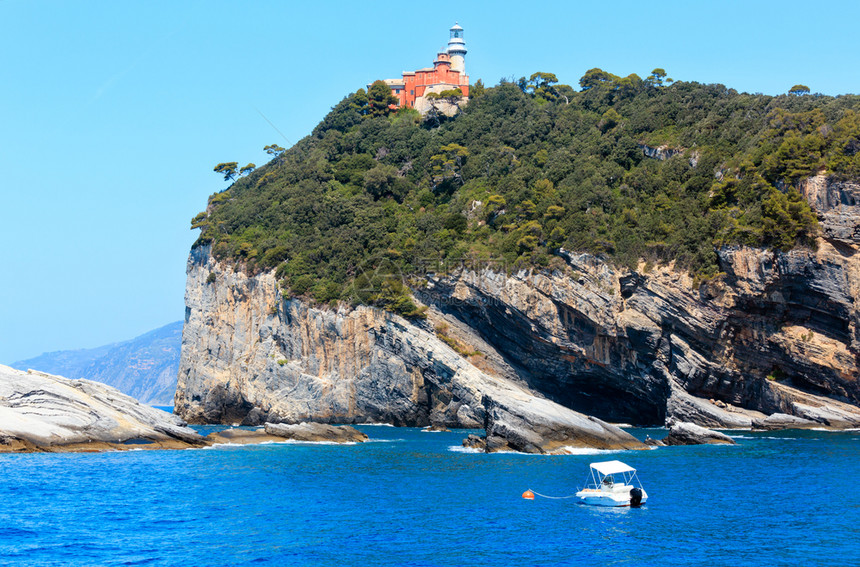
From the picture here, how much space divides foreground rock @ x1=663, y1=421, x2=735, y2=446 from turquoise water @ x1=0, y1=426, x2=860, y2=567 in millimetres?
2490

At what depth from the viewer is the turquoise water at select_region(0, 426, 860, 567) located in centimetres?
2247

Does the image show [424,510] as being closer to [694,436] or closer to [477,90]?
Result: [694,436]

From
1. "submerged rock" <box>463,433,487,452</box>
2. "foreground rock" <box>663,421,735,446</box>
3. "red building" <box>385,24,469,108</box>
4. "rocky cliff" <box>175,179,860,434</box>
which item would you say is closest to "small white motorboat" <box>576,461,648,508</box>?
"rocky cliff" <box>175,179,860,434</box>

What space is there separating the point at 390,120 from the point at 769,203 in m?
48.6

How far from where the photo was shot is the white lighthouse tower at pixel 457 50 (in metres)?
89.4

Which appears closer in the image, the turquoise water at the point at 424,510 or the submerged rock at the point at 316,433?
the turquoise water at the point at 424,510

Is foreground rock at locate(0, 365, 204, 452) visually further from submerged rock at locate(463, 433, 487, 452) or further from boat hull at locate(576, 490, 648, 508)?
boat hull at locate(576, 490, 648, 508)

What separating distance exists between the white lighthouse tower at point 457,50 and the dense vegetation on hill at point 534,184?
16.3 ft

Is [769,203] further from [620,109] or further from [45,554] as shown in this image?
[45,554]

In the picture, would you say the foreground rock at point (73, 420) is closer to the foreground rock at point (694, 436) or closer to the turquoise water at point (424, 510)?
the turquoise water at point (424, 510)

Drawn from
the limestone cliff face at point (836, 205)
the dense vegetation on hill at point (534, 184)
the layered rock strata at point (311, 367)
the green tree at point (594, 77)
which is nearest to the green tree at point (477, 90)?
the dense vegetation on hill at point (534, 184)

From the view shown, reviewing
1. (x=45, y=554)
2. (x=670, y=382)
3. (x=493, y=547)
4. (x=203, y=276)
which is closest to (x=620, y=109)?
(x=670, y=382)

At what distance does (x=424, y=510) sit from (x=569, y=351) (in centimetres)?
2720

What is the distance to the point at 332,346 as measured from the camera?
60906 millimetres
